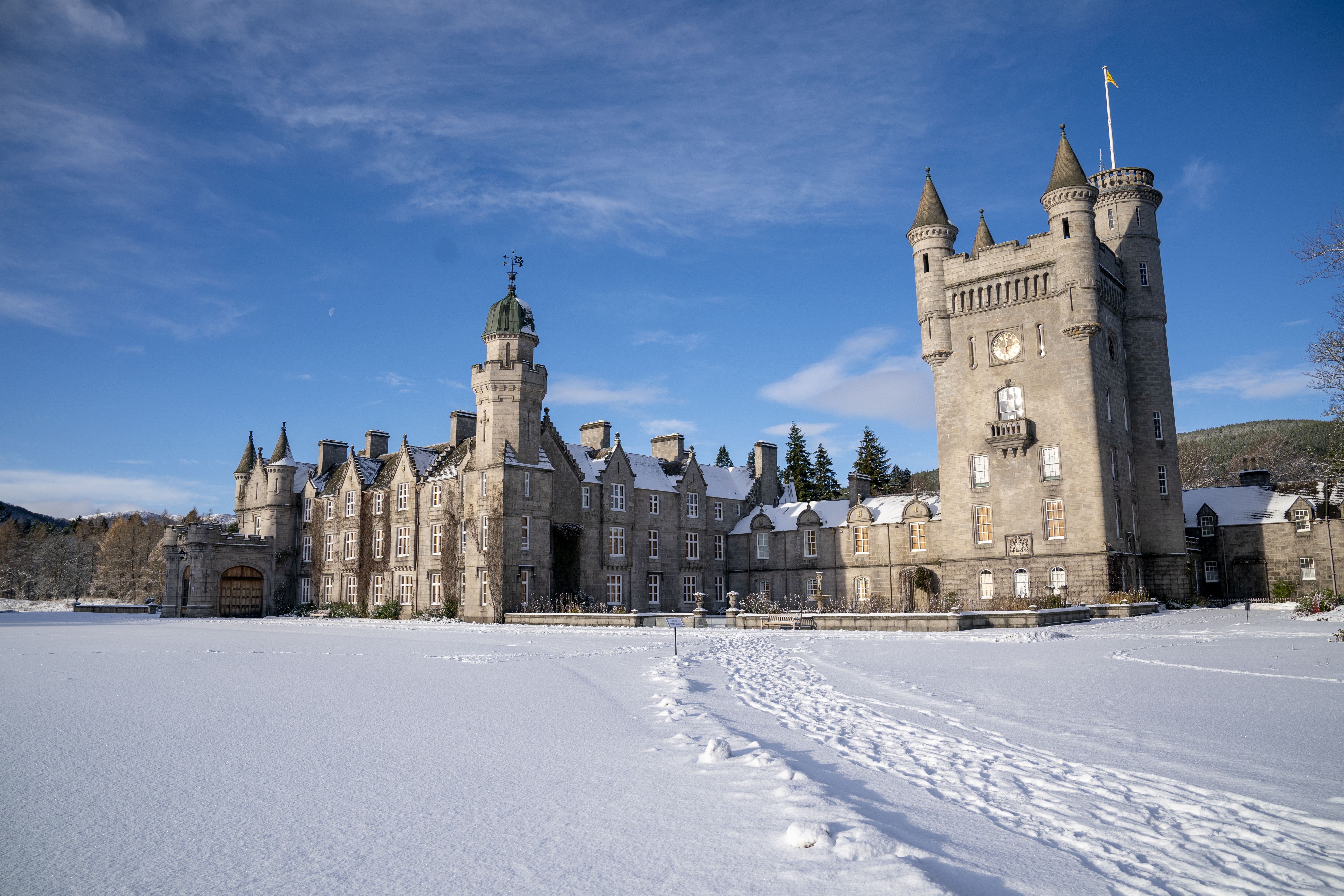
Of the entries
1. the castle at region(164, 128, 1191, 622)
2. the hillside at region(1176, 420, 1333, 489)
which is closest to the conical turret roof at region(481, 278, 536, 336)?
the castle at region(164, 128, 1191, 622)

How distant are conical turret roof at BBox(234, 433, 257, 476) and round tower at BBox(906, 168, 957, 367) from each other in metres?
46.4

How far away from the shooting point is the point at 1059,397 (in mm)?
40188

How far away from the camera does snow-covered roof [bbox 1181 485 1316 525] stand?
4700 cm

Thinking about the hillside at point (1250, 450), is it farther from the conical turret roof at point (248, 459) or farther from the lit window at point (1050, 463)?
the conical turret roof at point (248, 459)

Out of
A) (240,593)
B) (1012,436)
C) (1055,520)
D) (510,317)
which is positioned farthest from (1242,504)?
(240,593)

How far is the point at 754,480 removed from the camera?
58031mm

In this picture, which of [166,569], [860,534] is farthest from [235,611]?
[860,534]

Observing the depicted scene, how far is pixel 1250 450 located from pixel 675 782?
4932 inches

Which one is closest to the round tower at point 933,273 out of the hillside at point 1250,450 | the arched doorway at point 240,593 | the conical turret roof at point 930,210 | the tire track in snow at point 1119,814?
the conical turret roof at point 930,210

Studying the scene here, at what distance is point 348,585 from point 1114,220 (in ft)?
156

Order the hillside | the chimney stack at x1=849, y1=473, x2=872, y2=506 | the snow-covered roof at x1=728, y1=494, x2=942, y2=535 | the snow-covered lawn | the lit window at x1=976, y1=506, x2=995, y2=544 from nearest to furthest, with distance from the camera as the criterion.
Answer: the snow-covered lawn, the lit window at x1=976, y1=506, x2=995, y2=544, the snow-covered roof at x1=728, y1=494, x2=942, y2=535, the chimney stack at x1=849, y1=473, x2=872, y2=506, the hillside

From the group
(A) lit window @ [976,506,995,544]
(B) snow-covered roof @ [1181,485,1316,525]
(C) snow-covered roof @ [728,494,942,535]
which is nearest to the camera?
(A) lit window @ [976,506,995,544]

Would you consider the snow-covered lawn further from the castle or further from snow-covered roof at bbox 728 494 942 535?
snow-covered roof at bbox 728 494 942 535

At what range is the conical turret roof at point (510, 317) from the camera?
44.2 m
